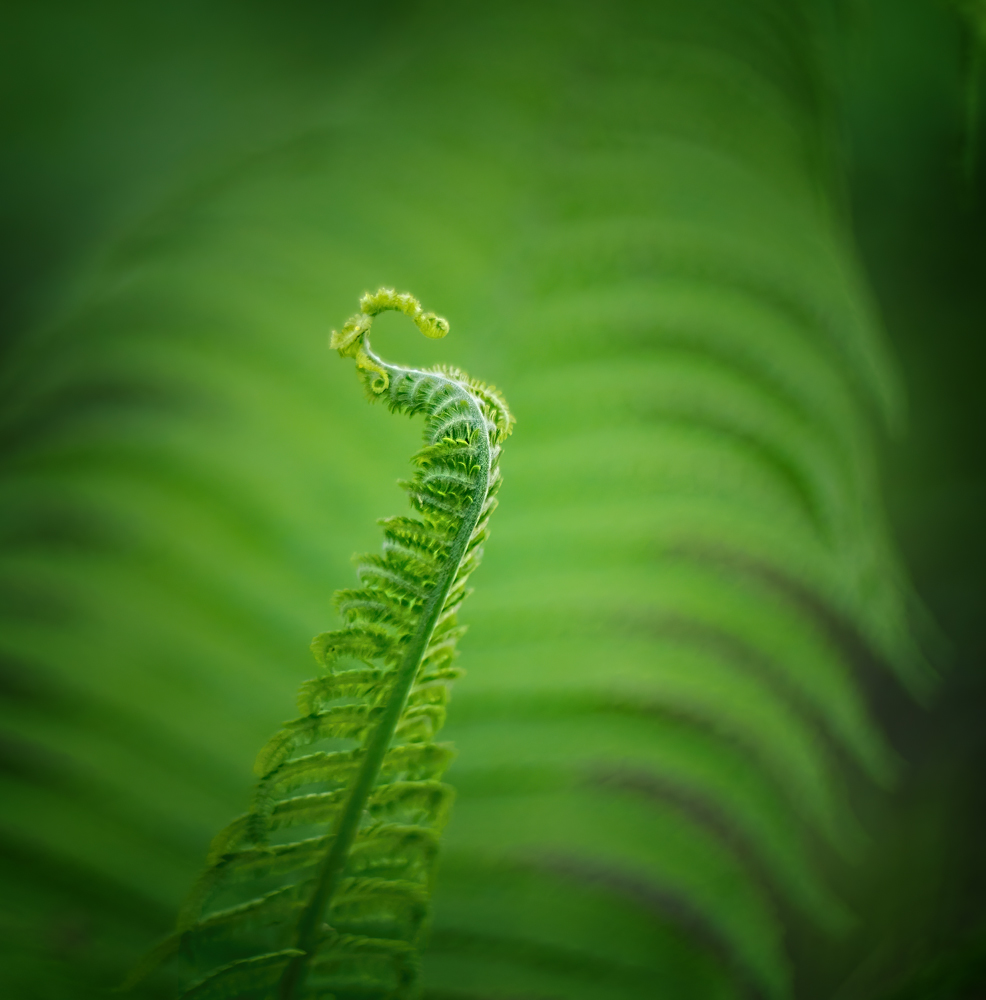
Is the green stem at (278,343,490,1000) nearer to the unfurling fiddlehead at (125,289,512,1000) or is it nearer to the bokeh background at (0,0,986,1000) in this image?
the unfurling fiddlehead at (125,289,512,1000)

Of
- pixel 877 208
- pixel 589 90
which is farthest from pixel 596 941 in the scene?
pixel 877 208

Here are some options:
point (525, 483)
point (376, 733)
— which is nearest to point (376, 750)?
point (376, 733)

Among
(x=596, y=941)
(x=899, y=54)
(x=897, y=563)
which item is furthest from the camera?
(x=897, y=563)

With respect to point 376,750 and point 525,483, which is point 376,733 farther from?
point 525,483

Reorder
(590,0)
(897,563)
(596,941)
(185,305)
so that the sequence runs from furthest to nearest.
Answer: (897,563) < (590,0) < (185,305) < (596,941)

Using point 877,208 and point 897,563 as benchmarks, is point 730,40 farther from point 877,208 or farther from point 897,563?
point 897,563

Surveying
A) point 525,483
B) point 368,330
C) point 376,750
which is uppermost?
point 525,483

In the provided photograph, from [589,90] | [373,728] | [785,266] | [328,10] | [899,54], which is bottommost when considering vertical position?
[373,728]
